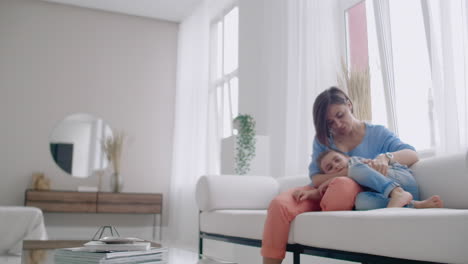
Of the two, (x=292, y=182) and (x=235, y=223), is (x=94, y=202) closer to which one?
(x=292, y=182)

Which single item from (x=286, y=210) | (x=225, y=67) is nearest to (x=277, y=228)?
(x=286, y=210)

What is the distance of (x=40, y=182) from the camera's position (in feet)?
19.4

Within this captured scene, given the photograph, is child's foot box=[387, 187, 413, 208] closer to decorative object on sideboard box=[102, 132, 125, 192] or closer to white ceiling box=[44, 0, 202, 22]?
decorative object on sideboard box=[102, 132, 125, 192]

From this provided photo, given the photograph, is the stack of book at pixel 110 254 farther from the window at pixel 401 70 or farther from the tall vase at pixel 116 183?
the tall vase at pixel 116 183

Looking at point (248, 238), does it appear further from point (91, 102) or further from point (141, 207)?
point (91, 102)

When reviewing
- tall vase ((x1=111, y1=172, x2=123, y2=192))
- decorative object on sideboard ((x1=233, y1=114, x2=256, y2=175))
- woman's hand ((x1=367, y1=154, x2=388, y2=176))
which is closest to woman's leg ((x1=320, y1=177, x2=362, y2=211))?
woman's hand ((x1=367, y1=154, x2=388, y2=176))

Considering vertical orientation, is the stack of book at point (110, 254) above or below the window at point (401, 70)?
below

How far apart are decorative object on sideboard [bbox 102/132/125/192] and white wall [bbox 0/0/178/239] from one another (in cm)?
18

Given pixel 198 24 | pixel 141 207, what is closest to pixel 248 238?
pixel 141 207

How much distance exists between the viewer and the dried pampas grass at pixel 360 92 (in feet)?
9.61

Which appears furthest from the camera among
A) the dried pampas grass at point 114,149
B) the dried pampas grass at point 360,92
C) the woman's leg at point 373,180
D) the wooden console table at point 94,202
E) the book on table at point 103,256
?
the dried pampas grass at point 114,149

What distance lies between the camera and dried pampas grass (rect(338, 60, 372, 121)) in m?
2.93

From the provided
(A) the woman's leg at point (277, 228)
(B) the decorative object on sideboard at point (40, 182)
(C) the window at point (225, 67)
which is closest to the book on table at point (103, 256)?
(A) the woman's leg at point (277, 228)

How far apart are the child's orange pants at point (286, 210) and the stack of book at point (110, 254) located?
34.9 inches
